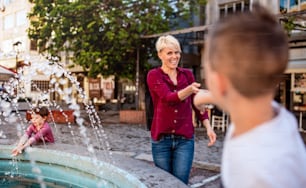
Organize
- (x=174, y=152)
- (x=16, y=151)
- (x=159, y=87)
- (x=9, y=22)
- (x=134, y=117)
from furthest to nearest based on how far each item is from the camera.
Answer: (x=9, y=22) → (x=134, y=117) → (x=16, y=151) → (x=174, y=152) → (x=159, y=87)

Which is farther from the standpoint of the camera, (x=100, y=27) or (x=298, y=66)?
(x=100, y=27)

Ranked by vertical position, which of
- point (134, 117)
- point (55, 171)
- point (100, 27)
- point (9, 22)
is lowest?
point (134, 117)

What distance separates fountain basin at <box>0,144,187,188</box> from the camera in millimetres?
3369

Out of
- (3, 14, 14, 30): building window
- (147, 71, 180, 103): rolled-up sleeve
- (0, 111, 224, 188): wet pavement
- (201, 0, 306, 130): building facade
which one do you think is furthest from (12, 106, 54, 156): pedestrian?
(3, 14, 14, 30): building window

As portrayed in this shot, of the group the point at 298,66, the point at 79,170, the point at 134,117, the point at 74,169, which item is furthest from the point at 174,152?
the point at 134,117

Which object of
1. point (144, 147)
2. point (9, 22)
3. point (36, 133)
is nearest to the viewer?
point (36, 133)

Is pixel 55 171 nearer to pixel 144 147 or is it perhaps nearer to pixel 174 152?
pixel 174 152

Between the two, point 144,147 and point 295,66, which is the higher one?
point 295,66

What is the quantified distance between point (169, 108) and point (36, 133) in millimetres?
3360

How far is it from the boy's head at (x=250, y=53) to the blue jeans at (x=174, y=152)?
1.99m

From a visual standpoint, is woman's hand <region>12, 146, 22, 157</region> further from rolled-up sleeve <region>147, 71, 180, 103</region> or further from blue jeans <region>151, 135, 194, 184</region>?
rolled-up sleeve <region>147, 71, 180, 103</region>

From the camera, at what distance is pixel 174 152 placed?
2953 mm

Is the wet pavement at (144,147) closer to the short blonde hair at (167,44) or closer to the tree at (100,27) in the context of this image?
the short blonde hair at (167,44)

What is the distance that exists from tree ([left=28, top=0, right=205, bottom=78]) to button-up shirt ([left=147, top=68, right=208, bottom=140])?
10.5 meters
